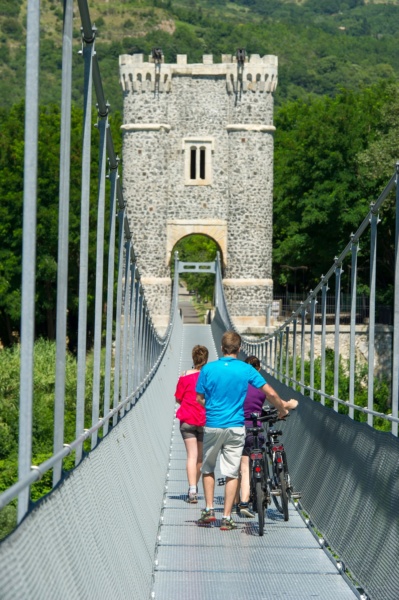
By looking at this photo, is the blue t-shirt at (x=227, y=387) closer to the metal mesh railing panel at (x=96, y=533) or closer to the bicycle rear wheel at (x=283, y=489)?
the metal mesh railing panel at (x=96, y=533)

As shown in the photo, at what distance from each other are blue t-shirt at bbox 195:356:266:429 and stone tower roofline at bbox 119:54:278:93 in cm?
4625

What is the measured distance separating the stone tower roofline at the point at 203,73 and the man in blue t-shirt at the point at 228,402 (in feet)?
151

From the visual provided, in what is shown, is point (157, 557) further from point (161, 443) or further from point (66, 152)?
point (161, 443)

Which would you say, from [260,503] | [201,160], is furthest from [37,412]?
[260,503]

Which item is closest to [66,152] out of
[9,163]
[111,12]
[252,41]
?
[9,163]

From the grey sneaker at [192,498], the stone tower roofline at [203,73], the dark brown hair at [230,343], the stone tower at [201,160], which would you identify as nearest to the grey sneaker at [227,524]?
the dark brown hair at [230,343]

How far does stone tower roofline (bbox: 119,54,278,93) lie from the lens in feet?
182

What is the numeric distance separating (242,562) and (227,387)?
1.23m

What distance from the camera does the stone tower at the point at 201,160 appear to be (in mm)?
55500

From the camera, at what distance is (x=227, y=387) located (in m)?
9.88

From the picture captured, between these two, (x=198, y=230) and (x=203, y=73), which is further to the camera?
(x=198, y=230)

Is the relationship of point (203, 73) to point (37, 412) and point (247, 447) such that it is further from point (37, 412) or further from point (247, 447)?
point (247, 447)

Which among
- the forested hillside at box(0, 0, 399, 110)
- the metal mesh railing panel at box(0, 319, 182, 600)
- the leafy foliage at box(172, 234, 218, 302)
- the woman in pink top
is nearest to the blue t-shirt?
the metal mesh railing panel at box(0, 319, 182, 600)

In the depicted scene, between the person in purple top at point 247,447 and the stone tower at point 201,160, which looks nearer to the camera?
the person in purple top at point 247,447
